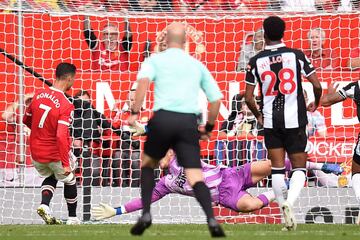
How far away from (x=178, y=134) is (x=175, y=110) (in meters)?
0.21

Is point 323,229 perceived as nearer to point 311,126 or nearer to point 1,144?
point 311,126

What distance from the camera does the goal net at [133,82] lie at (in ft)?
48.8

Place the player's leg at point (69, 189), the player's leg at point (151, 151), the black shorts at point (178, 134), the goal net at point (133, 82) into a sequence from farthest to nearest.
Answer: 1. the goal net at point (133, 82)
2. the player's leg at point (69, 189)
3. the black shorts at point (178, 134)
4. the player's leg at point (151, 151)

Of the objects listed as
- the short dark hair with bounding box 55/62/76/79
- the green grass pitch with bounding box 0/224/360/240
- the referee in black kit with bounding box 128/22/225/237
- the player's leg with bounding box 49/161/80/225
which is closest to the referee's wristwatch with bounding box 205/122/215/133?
the referee in black kit with bounding box 128/22/225/237

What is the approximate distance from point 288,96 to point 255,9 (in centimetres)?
519

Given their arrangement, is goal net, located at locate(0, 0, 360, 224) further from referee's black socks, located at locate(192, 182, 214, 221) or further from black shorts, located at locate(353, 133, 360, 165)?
referee's black socks, located at locate(192, 182, 214, 221)

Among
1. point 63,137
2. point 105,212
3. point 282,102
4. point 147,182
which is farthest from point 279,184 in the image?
point 63,137

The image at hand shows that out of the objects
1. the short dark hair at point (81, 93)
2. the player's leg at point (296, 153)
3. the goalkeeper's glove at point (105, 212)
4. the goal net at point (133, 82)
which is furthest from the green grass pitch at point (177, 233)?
the short dark hair at point (81, 93)

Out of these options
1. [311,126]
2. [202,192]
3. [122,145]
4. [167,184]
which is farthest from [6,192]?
[202,192]

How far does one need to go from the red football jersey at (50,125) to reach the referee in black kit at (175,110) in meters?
3.75

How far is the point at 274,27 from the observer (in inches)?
439

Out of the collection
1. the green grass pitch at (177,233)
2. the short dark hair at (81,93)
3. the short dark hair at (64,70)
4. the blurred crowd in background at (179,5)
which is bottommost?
the green grass pitch at (177,233)

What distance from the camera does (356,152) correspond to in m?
12.6

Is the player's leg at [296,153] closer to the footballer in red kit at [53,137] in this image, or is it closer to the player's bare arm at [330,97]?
the player's bare arm at [330,97]
